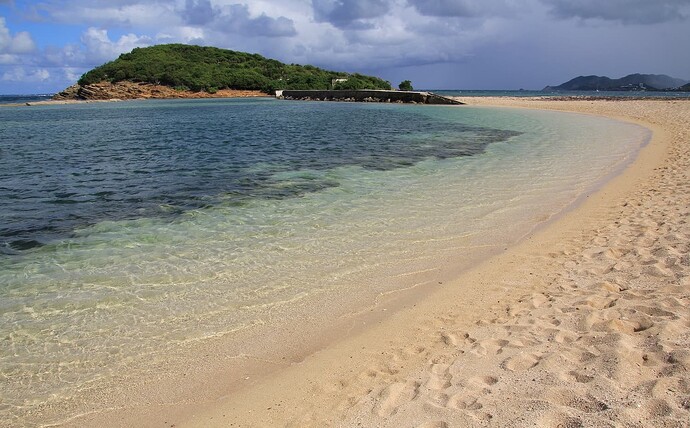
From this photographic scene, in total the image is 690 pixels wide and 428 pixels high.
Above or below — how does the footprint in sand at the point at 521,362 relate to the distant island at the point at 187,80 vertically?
below

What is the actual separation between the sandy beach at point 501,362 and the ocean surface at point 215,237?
2.80ft

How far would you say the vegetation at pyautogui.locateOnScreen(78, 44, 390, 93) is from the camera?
106m

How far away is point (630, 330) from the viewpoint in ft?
14.4

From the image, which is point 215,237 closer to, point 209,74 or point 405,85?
point 405,85

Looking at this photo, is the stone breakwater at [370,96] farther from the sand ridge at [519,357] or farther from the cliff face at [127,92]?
the sand ridge at [519,357]

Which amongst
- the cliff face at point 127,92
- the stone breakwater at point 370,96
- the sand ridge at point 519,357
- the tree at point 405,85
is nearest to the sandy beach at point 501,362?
the sand ridge at point 519,357

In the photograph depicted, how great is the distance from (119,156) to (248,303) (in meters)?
16.1

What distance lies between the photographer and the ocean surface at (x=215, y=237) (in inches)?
204

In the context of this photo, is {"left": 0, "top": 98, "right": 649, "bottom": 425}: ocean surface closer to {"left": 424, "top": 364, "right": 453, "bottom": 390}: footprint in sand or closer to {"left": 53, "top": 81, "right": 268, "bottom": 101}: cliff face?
{"left": 424, "top": 364, "right": 453, "bottom": 390}: footprint in sand

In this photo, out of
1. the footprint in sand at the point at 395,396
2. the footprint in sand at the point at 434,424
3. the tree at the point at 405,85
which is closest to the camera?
the footprint in sand at the point at 434,424

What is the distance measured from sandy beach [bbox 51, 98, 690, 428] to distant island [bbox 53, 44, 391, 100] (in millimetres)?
95759

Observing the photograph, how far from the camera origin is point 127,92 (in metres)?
102

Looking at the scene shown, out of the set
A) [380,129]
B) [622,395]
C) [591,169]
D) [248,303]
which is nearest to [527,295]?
[622,395]

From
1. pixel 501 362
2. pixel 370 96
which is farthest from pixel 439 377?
pixel 370 96
